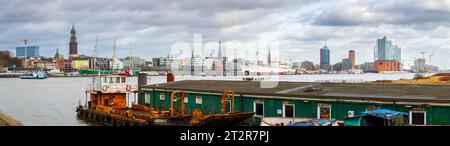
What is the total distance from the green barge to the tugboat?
118 centimetres

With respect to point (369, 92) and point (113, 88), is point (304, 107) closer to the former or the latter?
point (369, 92)

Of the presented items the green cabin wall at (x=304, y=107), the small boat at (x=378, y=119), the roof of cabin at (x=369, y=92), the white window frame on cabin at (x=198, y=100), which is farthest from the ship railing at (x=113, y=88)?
the small boat at (x=378, y=119)

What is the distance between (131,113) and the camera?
34875mm

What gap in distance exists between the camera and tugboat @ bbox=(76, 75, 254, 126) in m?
28.1

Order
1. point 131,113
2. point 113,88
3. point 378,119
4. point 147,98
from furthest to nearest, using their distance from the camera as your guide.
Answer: point 113,88, point 147,98, point 131,113, point 378,119

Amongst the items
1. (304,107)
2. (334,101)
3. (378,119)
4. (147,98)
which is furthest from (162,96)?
(378,119)

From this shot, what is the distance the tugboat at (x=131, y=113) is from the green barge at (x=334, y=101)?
118cm

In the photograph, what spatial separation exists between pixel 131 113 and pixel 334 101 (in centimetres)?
1632

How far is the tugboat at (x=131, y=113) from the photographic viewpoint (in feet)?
92.3

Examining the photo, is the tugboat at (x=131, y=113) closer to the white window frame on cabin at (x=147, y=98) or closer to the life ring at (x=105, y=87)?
the life ring at (x=105, y=87)

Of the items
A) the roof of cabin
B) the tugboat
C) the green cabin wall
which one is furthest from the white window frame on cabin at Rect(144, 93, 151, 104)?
the roof of cabin
